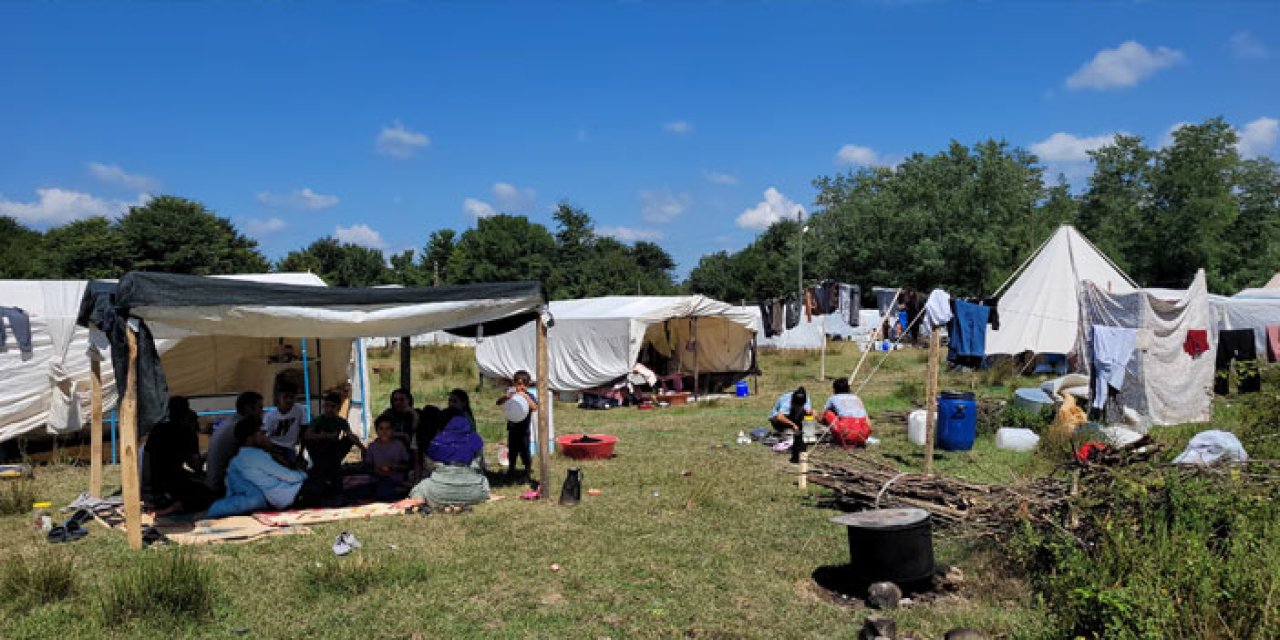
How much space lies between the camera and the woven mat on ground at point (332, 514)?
288 inches

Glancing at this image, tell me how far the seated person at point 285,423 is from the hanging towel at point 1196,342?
12584 mm

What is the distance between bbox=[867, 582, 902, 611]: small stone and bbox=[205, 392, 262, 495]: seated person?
5689mm

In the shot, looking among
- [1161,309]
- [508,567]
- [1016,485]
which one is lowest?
[508,567]

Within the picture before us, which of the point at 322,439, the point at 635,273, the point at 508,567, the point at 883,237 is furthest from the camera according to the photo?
the point at 635,273

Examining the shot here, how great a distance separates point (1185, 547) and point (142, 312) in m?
7.14

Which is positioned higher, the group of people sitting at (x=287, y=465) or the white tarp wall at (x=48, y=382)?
the white tarp wall at (x=48, y=382)

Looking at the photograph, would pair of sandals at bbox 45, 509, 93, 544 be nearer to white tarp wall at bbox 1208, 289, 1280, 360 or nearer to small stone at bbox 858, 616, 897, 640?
small stone at bbox 858, 616, 897, 640

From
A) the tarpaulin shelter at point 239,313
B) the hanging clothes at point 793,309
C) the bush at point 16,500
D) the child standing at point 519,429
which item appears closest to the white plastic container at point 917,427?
the child standing at point 519,429

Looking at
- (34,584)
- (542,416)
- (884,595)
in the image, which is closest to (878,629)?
(884,595)

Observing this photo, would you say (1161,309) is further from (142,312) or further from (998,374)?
(142,312)

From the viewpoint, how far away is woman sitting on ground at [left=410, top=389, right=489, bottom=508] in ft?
25.7

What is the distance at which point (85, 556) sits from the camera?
244 inches

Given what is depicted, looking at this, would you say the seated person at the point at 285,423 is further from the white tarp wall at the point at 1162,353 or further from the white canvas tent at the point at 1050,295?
the white canvas tent at the point at 1050,295

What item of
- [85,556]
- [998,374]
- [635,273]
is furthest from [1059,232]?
[635,273]
